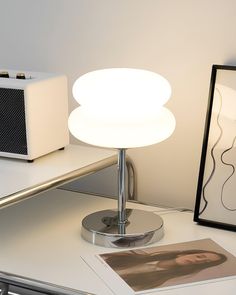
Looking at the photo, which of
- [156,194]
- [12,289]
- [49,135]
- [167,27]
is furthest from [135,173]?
[12,289]

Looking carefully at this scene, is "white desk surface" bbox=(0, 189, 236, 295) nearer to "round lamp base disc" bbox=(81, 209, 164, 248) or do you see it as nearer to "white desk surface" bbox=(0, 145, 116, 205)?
"round lamp base disc" bbox=(81, 209, 164, 248)

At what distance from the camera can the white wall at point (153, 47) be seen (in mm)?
1432

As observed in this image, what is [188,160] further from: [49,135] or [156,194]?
[49,135]

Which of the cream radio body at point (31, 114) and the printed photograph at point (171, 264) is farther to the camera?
the cream radio body at point (31, 114)

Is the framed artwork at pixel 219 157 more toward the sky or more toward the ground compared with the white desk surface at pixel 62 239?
more toward the sky

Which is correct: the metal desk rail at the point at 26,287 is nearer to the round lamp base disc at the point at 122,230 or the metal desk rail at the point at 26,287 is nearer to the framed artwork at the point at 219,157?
the round lamp base disc at the point at 122,230

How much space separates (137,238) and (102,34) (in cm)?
57

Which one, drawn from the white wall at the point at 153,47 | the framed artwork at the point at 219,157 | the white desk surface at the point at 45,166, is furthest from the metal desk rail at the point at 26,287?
the white wall at the point at 153,47

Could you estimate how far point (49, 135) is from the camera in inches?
57.0

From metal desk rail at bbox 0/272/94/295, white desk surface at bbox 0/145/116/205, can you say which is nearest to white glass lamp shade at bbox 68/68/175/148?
white desk surface at bbox 0/145/116/205

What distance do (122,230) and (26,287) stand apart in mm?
260

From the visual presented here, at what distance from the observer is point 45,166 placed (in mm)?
1400

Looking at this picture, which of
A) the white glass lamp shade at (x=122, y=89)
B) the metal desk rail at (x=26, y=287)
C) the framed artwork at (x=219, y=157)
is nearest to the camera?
the metal desk rail at (x=26, y=287)

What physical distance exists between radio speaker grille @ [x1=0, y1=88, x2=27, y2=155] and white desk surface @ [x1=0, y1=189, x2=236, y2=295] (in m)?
0.17
